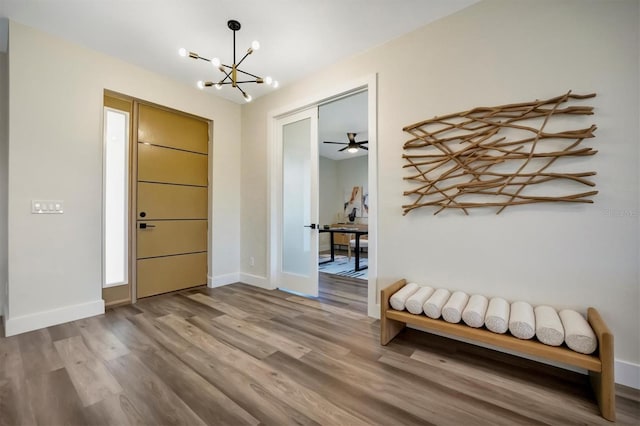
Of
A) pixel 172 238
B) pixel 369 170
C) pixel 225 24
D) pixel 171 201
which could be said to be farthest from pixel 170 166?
pixel 369 170

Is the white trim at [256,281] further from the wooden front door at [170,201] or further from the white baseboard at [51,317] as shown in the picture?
the white baseboard at [51,317]

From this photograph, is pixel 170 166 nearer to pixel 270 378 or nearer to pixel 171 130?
pixel 171 130

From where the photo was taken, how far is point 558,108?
74.4 inches

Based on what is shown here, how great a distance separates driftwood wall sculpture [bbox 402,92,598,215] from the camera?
187cm

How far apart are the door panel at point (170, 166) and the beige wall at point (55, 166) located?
1.67ft

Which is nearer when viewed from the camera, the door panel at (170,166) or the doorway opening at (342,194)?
the door panel at (170,166)

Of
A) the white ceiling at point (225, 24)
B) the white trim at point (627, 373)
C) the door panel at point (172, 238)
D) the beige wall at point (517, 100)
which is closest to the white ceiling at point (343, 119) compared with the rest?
the white ceiling at point (225, 24)

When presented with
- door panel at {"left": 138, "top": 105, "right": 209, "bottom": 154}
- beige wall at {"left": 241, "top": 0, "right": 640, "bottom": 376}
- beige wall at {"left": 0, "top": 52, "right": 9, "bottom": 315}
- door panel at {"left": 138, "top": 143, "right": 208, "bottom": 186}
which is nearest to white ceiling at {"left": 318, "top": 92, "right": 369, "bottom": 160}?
beige wall at {"left": 241, "top": 0, "right": 640, "bottom": 376}

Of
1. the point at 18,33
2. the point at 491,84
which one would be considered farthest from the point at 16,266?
the point at 491,84

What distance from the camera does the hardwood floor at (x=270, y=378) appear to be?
57.1 inches

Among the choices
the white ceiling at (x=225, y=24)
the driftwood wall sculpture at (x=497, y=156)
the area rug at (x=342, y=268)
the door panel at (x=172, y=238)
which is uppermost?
the white ceiling at (x=225, y=24)

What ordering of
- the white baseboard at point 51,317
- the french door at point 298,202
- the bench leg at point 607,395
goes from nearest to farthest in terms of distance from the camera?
the bench leg at point 607,395 → the white baseboard at point 51,317 → the french door at point 298,202

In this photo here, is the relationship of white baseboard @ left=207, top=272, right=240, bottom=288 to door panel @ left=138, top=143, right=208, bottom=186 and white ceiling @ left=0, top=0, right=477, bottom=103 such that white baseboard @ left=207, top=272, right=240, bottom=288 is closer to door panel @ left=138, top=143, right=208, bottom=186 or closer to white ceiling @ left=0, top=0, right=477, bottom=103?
door panel @ left=138, top=143, right=208, bottom=186

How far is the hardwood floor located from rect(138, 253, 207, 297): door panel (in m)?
0.75
